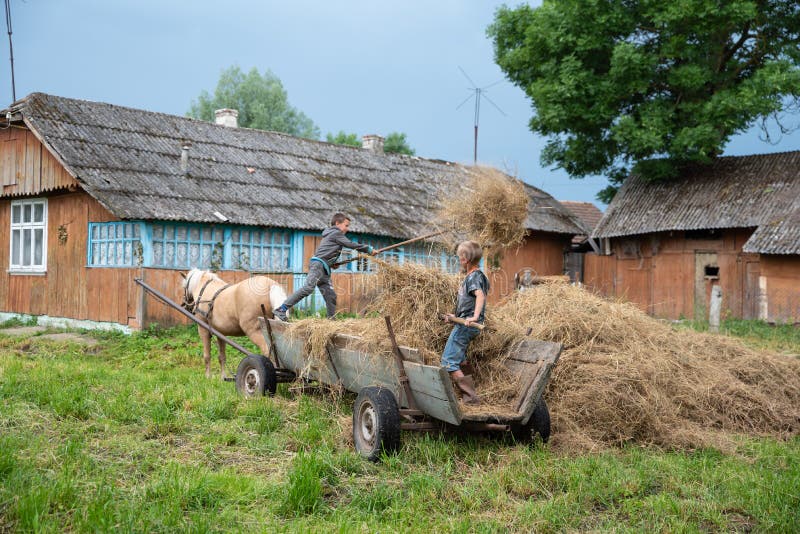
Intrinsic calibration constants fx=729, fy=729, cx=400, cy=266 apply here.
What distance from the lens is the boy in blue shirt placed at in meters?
5.50

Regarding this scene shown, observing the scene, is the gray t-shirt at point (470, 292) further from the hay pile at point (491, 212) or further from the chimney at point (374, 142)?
the chimney at point (374, 142)

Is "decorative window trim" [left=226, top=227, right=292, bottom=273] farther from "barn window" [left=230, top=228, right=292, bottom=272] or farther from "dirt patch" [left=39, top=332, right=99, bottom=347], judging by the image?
"dirt patch" [left=39, top=332, right=99, bottom=347]

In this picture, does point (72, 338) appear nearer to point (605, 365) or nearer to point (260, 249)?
point (260, 249)

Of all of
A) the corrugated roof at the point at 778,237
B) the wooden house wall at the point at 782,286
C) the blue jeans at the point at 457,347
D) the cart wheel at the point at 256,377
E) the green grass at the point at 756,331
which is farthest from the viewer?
the wooden house wall at the point at 782,286

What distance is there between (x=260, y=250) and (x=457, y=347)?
1056 centimetres

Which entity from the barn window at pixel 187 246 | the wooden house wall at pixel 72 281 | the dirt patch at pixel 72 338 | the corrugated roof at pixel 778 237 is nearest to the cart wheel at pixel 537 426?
the dirt patch at pixel 72 338

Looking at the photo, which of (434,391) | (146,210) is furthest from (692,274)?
(434,391)

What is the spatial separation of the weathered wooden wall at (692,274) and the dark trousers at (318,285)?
1113 cm

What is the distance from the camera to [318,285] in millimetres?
7957

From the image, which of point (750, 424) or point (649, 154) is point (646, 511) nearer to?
point (750, 424)

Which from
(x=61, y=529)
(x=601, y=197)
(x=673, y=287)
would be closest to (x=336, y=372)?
(x=61, y=529)

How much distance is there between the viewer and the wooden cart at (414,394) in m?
5.07

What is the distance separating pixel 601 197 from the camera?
2639 cm

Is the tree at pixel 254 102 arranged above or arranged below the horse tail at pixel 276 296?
above
